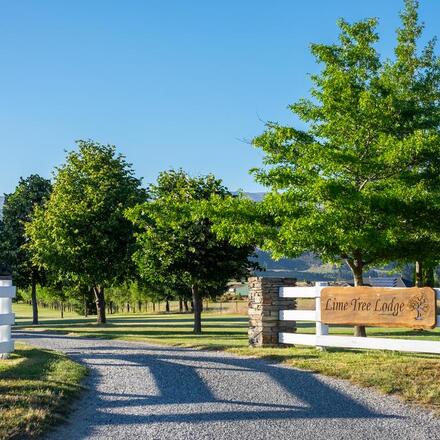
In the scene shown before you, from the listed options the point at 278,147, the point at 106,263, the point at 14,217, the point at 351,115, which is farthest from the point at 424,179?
the point at 14,217

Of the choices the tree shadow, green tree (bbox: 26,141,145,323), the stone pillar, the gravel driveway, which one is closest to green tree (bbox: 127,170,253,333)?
green tree (bbox: 26,141,145,323)

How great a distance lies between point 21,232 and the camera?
47.1 m

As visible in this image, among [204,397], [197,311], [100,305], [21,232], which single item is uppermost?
[21,232]

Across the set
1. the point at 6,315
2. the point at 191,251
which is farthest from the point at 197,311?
the point at 6,315

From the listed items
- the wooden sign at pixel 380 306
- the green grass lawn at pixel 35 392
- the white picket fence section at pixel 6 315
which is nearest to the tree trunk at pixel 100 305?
the green grass lawn at pixel 35 392

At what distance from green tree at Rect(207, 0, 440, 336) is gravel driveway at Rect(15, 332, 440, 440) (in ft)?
24.3

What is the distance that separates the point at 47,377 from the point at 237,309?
61.6 metres

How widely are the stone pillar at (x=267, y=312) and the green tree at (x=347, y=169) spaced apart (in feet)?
7.48

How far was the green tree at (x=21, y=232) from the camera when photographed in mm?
45719

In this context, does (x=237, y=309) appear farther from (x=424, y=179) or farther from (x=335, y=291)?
(x=335, y=291)

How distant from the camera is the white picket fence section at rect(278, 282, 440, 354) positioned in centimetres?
1233

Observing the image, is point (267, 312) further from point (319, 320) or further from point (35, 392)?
point (35, 392)

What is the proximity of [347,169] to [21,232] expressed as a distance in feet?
108

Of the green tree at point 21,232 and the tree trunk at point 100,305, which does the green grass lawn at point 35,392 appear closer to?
the tree trunk at point 100,305
